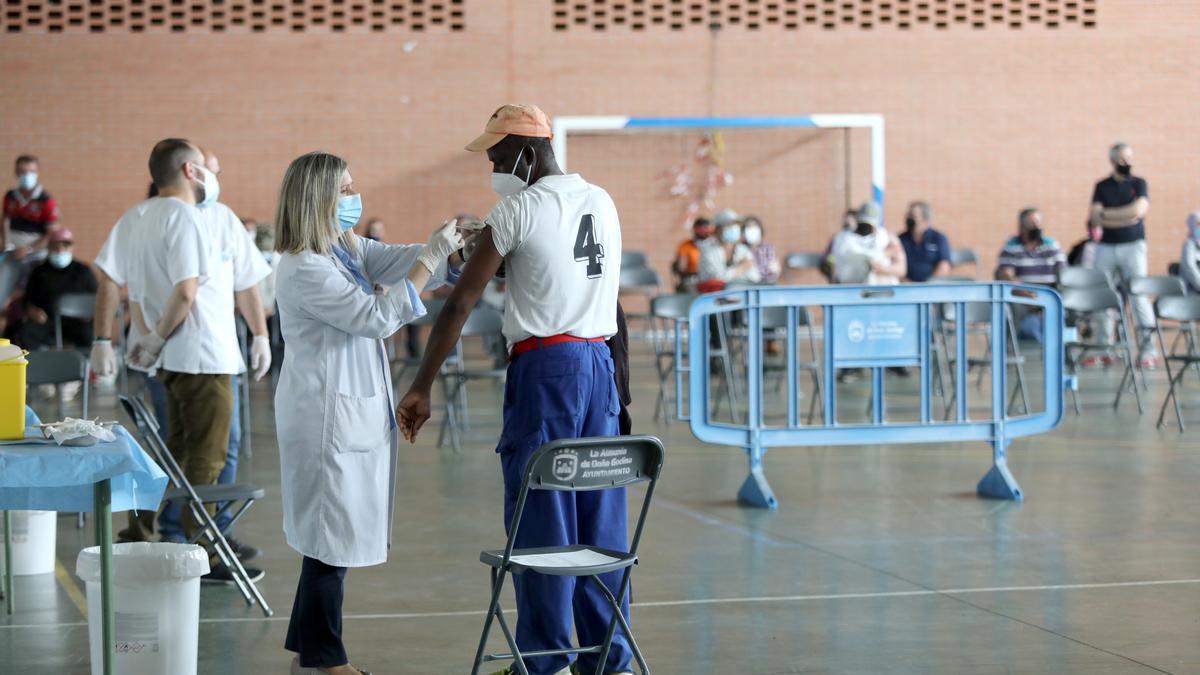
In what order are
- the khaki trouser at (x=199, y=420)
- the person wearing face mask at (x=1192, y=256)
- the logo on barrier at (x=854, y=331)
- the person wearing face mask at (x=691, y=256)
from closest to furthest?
the khaki trouser at (x=199, y=420), the logo on barrier at (x=854, y=331), the person wearing face mask at (x=691, y=256), the person wearing face mask at (x=1192, y=256)

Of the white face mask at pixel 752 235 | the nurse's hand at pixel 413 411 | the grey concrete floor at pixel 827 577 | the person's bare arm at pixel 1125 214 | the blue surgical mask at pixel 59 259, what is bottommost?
the grey concrete floor at pixel 827 577

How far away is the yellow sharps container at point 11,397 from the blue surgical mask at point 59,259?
31.9 ft

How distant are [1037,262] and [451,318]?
11025mm

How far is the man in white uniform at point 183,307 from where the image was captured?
580cm

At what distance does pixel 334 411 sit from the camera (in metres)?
4.20

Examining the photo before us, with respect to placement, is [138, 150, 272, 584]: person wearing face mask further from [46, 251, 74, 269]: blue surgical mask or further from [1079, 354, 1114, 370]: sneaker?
[1079, 354, 1114, 370]: sneaker

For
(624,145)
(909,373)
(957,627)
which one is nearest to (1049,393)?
(957,627)

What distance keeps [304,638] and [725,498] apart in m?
3.99

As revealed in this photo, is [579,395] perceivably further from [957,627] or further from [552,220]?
[957,627]

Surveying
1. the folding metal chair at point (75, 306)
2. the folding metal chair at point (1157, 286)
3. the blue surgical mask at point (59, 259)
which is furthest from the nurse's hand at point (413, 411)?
the folding metal chair at point (1157, 286)

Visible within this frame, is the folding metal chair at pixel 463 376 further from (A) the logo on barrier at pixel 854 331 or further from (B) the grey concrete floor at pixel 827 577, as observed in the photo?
(A) the logo on barrier at pixel 854 331

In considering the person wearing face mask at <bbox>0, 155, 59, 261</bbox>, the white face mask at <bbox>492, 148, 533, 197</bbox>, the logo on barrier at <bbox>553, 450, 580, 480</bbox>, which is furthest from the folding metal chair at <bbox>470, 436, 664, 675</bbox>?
the person wearing face mask at <bbox>0, 155, 59, 261</bbox>

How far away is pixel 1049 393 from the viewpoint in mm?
8156

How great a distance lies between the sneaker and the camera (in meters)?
14.8
